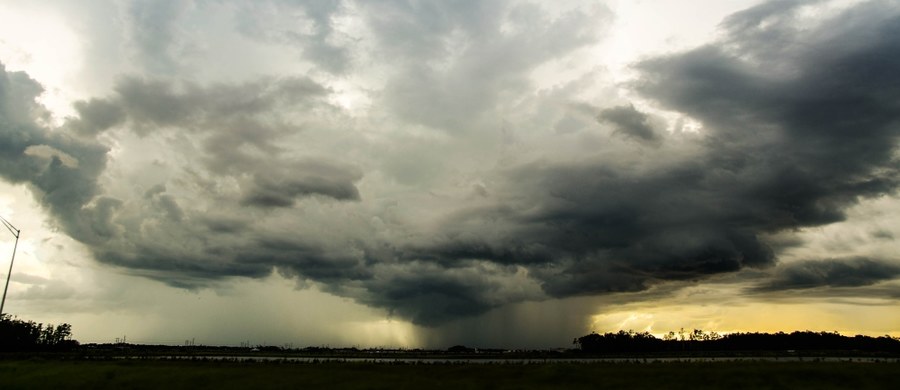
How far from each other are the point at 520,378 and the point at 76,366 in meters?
73.2

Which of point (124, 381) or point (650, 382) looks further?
point (124, 381)

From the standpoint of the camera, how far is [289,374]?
76125 mm

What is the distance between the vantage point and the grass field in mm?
66812

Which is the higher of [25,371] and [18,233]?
[18,233]

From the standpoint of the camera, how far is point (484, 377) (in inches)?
2943

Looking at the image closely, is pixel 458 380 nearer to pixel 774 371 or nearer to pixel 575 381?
pixel 575 381

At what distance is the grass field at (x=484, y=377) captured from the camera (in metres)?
66.8

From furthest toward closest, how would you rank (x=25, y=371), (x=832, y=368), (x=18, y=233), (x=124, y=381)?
(x=18, y=233), (x=25, y=371), (x=124, y=381), (x=832, y=368)

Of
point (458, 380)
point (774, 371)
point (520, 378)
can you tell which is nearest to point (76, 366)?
point (458, 380)

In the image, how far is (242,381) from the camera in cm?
7356

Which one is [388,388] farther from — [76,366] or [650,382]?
[76,366]

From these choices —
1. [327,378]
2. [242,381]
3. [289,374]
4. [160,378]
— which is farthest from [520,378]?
[160,378]

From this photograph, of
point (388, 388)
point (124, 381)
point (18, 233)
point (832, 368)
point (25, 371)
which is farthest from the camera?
point (18, 233)

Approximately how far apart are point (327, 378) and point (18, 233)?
79.6 meters
